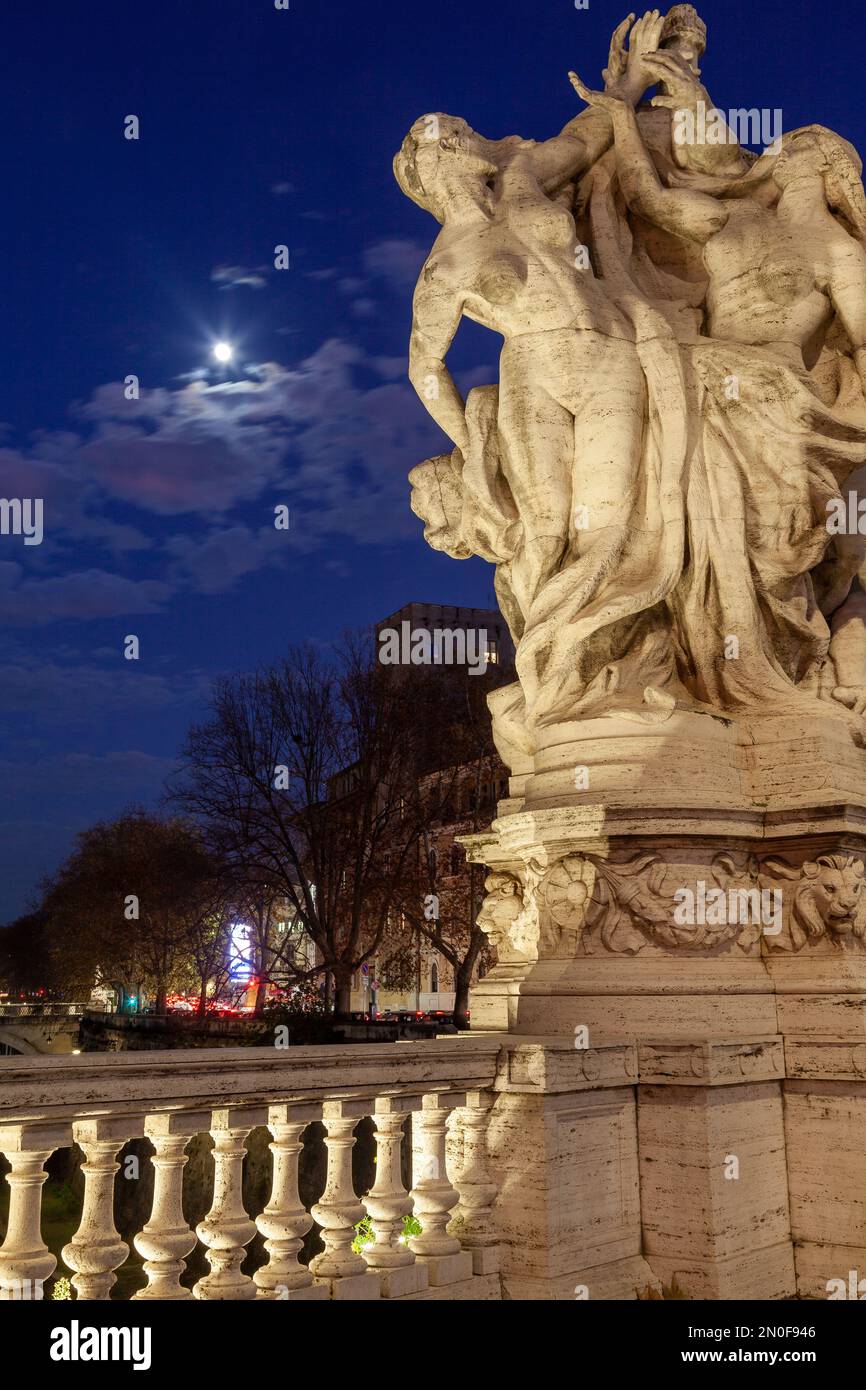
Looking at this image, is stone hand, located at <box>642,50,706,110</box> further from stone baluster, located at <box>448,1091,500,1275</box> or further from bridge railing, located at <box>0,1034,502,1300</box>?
stone baluster, located at <box>448,1091,500,1275</box>

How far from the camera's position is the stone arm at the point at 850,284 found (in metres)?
7.18

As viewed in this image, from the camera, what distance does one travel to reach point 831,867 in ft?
20.3

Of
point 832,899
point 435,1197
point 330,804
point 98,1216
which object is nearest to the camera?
point 98,1216

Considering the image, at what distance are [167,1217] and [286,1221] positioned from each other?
48 cm

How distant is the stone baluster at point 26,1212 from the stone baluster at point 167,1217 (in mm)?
329

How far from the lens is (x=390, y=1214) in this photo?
430 cm

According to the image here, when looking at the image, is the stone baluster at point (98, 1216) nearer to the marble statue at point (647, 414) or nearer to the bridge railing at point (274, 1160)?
the bridge railing at point (274, 1160)

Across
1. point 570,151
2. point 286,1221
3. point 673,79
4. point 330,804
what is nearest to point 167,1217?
point 286,1221

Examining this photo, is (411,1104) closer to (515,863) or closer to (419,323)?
(515,863)

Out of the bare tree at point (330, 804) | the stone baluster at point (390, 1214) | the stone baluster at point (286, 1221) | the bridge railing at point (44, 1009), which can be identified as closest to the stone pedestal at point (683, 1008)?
the stone baluster at point (390, 1214)

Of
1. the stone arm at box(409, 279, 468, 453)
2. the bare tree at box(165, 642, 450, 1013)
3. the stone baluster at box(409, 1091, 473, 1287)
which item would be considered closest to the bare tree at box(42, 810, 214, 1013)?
the bare tree at box(165, 642, 450, 1013)

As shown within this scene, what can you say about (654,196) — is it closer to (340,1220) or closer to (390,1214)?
(390,1214)

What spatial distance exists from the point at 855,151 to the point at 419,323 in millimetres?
2791
